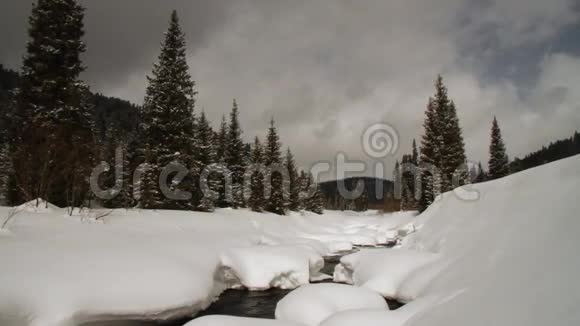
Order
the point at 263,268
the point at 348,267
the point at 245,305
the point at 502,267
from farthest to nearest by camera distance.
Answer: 1. the point at 348,267
2. the point at 263,268
3. the point at 245,305
4. the point at 502,267

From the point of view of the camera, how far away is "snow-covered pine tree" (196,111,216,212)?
2517 centimetres

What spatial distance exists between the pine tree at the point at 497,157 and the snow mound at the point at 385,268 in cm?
3424

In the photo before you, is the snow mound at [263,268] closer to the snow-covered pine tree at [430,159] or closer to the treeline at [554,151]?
the snow-covered pine tree at [430,159]

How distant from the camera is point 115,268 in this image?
6.65 metres

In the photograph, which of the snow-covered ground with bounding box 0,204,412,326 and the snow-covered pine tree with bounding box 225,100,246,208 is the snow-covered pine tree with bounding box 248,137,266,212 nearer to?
the snow-covered pine tree with bounding box 225,100,246,208

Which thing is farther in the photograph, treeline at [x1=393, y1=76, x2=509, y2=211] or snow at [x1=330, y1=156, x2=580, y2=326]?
treeline at [x1=393, y1=76, x2=509, y2=211]

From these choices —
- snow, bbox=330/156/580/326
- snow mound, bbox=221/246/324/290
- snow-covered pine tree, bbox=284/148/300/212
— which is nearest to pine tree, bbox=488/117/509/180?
snow-covered pine tree, bbox=284/148/300/212

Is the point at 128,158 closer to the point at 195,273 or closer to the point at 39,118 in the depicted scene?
the point at 39,118

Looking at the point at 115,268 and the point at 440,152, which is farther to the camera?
the point at 440,152

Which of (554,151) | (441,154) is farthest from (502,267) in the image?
(554,151)

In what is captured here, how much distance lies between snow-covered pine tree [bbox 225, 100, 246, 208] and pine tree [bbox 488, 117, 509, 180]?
97.2 feet

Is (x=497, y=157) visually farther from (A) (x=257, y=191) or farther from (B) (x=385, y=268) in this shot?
(B) (x=385, y=268)

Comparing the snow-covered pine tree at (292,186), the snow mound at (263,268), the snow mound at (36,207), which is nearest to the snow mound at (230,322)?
the snow mound at (263,268)

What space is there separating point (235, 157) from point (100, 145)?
2253 cm
